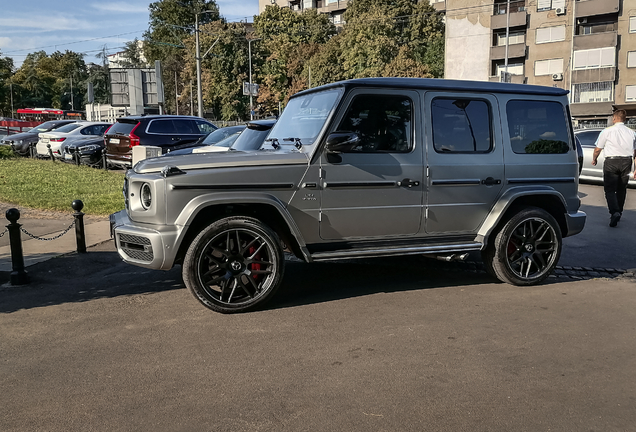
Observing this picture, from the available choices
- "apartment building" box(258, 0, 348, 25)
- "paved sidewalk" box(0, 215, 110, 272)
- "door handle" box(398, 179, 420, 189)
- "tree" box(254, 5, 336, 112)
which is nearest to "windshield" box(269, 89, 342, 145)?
"door handle" box(398, 179, 420, 189)

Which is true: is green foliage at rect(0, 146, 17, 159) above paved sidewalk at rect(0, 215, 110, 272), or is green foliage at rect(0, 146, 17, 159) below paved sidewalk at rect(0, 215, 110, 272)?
above

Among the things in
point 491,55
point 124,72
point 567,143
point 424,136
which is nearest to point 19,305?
point 424,136

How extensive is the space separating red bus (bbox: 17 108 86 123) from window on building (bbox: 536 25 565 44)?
153 ft

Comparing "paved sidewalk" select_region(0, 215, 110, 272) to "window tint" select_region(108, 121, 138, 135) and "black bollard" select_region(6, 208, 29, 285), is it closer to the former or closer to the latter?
"black bollard" select_region(6, 208, 29, 285)

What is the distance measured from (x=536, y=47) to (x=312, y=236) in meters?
53.7

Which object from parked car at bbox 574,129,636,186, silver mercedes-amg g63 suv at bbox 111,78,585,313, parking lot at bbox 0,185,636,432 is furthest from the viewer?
parked car at bbox 574,129,636,186

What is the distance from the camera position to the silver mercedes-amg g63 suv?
510 centimetres

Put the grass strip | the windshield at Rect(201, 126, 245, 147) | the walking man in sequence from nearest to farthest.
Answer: the walking man → the grass strip → the windshield at Rect(201, 126, 245, 147)

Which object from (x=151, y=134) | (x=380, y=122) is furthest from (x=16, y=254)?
(x=151, y=134)

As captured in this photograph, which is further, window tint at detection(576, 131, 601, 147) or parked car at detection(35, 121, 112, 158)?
parked car at detection(35, 121, 112, 158)

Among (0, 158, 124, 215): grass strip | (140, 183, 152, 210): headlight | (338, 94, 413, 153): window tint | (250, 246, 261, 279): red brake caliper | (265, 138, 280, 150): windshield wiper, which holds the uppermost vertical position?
(338, 94, 413, 153): window tint

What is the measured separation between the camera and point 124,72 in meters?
31.1

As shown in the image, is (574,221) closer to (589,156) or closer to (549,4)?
(589,156)

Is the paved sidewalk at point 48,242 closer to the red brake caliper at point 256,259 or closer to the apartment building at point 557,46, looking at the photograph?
the red brake caliper at point 256,259
